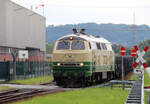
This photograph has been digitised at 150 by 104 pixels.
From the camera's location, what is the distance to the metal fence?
36.8 meters

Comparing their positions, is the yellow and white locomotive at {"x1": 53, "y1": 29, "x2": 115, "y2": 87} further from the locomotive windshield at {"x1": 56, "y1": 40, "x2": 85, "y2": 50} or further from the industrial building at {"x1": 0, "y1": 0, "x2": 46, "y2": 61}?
the industrial building at {"x1": 0, "y1": 0, "x2": 46, "y2": 61}

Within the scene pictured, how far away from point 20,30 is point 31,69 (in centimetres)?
3924

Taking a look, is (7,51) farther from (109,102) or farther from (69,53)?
(109,102)

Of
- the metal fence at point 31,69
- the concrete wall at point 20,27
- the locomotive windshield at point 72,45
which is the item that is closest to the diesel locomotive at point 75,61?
the locomotive windshield at point 72,45

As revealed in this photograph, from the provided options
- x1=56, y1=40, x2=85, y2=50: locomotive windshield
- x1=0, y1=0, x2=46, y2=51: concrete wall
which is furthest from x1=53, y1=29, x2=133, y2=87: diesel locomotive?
x1=0, y1=0, x2=46, y2=51: concrete wall

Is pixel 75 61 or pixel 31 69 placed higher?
pixel 75 61

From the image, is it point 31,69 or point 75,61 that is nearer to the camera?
point 75,61

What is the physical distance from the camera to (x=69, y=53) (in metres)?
24.3

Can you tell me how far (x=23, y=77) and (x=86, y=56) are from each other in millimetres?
14983

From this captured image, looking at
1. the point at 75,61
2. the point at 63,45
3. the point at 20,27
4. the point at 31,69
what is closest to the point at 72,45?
the point at 63,45

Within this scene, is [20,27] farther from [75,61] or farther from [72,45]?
[75,61]

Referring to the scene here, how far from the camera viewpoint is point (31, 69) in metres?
Answer: 40.4

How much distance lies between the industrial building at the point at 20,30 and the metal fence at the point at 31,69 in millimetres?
16871

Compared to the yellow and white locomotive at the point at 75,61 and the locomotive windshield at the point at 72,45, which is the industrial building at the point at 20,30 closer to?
the yellow and white locomotive at the point at 75,61
